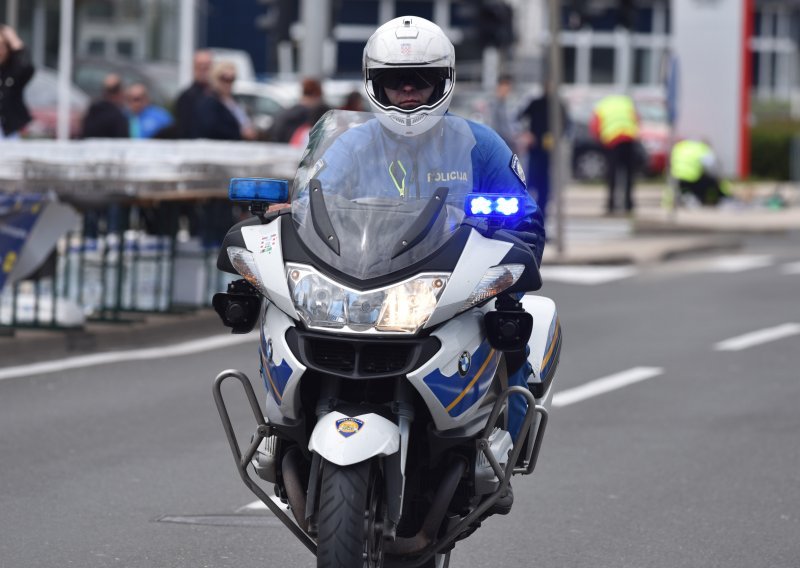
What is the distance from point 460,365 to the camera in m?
5.25

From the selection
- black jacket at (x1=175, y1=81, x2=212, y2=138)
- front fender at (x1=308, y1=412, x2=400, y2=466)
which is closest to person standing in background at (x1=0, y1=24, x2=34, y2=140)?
black jacket at (x1=175, y1=81, x2=212, y2=138)

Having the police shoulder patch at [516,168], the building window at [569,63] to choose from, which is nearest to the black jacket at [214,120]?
the police shoulder patch at [516,168]

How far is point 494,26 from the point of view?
28.8m

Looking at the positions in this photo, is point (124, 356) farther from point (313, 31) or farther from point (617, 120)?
point (617, 120)

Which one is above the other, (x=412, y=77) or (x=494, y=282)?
(x=412, y=77)

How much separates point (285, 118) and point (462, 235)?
12.6 metres

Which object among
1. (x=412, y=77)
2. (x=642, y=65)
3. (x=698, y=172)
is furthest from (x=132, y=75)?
(x=642, y=65)

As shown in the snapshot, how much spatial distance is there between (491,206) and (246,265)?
27.6 inches

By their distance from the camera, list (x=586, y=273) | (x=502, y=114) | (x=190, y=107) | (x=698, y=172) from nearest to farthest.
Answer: (x=190, y=107), (x=586, y=273), (x=502, y=114), (x=698, y=172)

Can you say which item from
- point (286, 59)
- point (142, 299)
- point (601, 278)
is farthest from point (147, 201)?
point (286, 59)

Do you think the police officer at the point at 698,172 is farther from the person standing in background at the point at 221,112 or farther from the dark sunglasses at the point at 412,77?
the dark sunglasses at the point at 412,77

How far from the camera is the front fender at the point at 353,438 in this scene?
4988 mm

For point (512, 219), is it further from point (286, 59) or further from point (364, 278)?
point (286, 59)

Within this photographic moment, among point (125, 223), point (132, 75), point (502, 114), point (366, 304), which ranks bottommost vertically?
point (366, 304)
